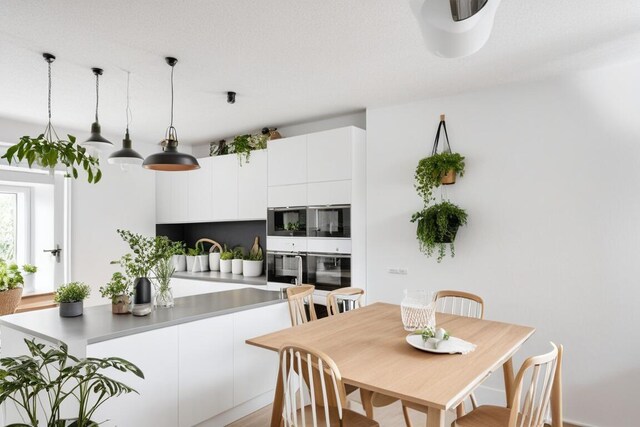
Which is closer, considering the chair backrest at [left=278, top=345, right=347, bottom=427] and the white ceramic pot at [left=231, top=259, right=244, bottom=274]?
the chair backrest at [left=278, top=345, right=347, bottom=427]

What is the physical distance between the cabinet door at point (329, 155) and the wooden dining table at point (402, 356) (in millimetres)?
1538

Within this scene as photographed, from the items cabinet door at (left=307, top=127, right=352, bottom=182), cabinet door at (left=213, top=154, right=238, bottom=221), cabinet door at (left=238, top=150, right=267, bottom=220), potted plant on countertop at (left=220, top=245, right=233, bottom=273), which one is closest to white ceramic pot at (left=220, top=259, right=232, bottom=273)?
potted plant on countertop at (left=220, top=245, right=233, bottom=273)

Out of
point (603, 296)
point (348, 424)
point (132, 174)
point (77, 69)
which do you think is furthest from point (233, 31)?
point (132, 174)

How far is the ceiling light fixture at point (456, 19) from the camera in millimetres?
1027

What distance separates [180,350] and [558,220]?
2.74 m

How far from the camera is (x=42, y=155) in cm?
142

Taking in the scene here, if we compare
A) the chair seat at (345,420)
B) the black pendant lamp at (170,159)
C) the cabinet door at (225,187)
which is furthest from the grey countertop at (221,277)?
the chair seat at (345,420)

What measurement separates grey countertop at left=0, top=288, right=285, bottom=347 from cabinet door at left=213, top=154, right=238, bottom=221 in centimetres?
182

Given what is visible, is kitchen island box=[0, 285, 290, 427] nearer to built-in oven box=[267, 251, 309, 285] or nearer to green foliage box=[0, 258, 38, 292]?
built-in oven box=[267, 251, 309, 285]

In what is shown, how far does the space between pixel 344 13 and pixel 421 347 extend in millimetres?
1691

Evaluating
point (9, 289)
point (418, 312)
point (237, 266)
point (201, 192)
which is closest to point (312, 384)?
point (418, 312)

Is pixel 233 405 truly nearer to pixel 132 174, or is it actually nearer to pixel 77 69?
pixel 77 69

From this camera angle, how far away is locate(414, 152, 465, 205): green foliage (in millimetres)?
3283

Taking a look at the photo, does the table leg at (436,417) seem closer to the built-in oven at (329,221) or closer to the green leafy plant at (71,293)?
the green leafy plant at (71,293)
